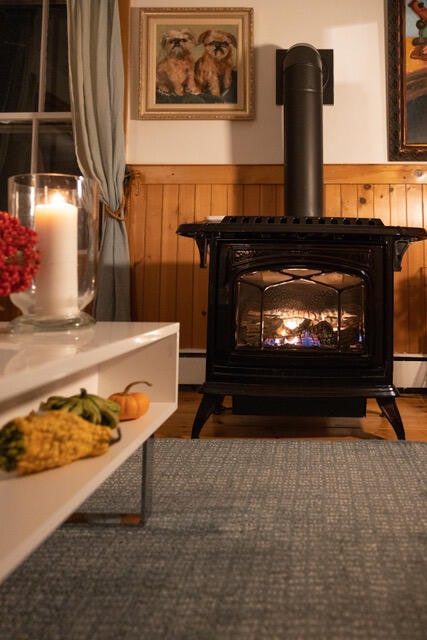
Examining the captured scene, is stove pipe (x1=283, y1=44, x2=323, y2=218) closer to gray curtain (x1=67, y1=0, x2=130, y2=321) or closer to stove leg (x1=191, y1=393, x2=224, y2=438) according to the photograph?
gray curtain (x1=67, y1=0, x2=130, y2=321)

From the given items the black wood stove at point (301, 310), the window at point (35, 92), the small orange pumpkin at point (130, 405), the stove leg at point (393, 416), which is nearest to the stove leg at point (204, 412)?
the black wood stove at point (301, 310)

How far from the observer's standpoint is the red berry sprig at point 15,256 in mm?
731

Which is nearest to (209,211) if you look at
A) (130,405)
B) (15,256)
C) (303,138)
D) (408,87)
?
(303,138)

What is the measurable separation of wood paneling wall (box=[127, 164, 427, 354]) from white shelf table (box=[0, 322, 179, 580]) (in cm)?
156

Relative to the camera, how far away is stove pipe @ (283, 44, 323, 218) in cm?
229

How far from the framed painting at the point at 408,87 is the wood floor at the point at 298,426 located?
1.35m

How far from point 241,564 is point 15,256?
2.16ft

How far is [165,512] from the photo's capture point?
1.12 metres

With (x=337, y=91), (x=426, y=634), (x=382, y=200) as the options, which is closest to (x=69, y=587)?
(x=426, y=634)

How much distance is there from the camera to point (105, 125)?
8.52ft

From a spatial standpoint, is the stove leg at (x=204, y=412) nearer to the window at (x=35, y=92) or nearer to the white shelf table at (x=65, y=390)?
the white shelf table at (x=65, y=390)

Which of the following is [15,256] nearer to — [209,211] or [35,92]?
[209,211]

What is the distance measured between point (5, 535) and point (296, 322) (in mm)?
1418

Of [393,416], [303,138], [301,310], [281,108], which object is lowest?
[393,416]
